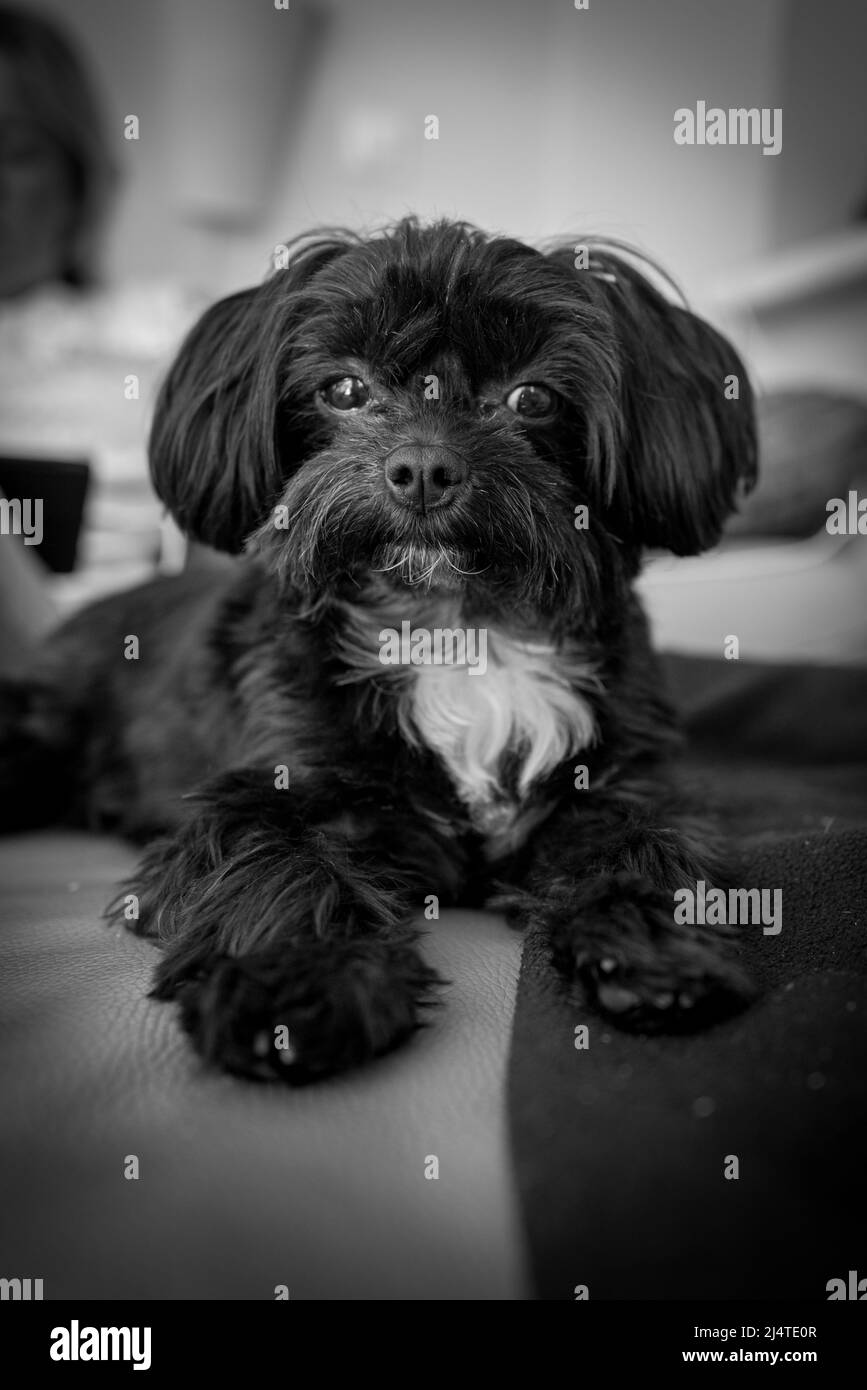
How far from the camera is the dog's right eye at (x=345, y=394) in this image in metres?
2.04

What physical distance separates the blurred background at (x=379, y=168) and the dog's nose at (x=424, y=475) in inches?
89.3

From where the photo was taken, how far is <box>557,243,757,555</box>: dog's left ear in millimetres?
2049

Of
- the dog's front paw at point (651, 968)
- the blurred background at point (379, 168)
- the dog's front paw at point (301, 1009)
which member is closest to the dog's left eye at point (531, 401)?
the dog's front paw at point (651, 968)

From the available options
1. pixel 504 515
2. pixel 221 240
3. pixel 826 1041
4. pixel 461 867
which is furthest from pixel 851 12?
pixel 826 1041

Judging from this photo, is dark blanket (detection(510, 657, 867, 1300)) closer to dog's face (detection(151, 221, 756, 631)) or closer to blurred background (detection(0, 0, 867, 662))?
dog's face (detection(151, 221, 756, 631))

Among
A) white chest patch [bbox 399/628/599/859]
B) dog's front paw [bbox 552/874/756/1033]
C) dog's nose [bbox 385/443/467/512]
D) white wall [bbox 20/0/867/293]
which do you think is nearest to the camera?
dog's front paw [bbox 552/874/756/1033]

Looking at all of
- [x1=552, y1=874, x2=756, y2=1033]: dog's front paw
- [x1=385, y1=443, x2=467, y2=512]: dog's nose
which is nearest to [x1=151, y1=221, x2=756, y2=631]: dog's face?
[x1=385, y1=443, x2=467, y2=512]: dog's nose

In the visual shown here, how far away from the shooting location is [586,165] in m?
6.43

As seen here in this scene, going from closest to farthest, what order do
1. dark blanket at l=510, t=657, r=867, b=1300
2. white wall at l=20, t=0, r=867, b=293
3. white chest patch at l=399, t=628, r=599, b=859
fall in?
1. dark blanket at l=510, t=657, r=867, b=1300
2. white chest patch at l=399, t=628, r=599, b=859
3. white wall at l=20, t=0, r=867, b=293

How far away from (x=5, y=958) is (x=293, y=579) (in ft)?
2.64

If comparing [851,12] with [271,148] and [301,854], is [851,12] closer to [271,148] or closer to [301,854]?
[271,148]

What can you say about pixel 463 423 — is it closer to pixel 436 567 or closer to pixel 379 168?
pixel 436 567

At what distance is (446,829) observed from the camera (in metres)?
1.96

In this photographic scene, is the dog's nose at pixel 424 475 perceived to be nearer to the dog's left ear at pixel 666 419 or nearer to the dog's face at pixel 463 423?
the dog's face at pixel 463 423
